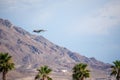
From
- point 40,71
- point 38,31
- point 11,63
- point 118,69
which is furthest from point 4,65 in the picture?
point 118,69

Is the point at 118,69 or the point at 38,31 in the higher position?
the point at 38,31

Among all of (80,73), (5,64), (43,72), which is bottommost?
(80,73)

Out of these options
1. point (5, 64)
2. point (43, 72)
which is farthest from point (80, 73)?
point (5, 64)

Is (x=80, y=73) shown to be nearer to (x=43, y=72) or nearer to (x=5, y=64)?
(x=43, y=72)

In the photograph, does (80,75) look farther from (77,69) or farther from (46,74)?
(46,74)

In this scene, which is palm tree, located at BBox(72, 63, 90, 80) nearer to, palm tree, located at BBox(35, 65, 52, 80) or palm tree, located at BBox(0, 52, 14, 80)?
palm tree, located at BBox(35, 65, 52, 80)

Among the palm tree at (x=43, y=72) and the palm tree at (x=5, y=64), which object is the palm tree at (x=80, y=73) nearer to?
the palm tree at (x=43, y=72)

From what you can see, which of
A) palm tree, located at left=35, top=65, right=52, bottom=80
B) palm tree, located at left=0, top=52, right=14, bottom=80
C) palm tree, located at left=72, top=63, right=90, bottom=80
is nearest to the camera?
palm tree, located at left=0, top=52, right=14, bottom=80

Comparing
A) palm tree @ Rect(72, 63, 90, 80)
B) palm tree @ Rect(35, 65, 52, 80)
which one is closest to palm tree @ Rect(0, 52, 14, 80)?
palm tree @ Rect(35, 65, 52, 80)

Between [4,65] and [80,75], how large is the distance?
79.8 ft

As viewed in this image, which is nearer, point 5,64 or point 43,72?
point 5,64

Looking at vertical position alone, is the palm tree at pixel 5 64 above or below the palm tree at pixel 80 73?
above

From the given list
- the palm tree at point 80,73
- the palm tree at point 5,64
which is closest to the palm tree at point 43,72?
the palm tree at point 80,73

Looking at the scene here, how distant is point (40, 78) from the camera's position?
10619cm
